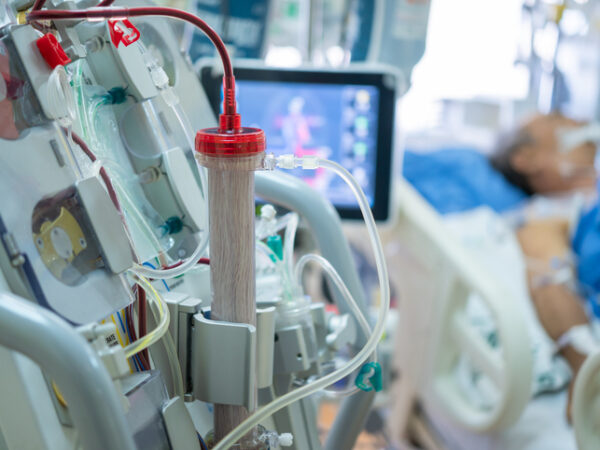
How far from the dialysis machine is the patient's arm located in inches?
59.7

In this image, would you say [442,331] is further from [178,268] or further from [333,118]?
[178,268]

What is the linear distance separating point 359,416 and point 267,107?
39.0 inches

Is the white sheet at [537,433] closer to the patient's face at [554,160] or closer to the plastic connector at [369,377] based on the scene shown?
the plastic connector at [369,377]

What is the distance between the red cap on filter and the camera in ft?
1.84

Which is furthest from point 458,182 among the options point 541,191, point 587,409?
point 587,409

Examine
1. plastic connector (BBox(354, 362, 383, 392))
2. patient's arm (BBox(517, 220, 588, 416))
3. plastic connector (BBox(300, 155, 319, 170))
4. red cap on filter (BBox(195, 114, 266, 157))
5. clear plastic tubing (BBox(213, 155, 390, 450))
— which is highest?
red cap on filter (BBox(195, 114, 266, 157))

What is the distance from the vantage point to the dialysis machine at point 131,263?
0.54 m

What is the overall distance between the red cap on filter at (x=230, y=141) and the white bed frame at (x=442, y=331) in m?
1.21

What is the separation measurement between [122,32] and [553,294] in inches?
79.1

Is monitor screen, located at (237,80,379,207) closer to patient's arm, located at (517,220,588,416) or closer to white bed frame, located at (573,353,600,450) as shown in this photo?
white bed frame, located at (573,353,600,450)

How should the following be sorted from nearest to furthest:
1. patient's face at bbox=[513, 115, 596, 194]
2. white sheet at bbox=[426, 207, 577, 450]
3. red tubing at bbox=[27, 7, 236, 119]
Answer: red tubing at bbox=[27, 7, 236, 119] < white sheet at bbox=[426, 207, 577, 450] < patient's face at bbox=[513, 115, 596, 194]

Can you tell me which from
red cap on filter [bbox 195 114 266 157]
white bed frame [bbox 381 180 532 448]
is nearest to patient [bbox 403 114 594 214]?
white bed frame [bbox 381 180 532 448]

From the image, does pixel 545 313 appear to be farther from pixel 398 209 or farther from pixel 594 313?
pixel 398 209

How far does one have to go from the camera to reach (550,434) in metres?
1.69
